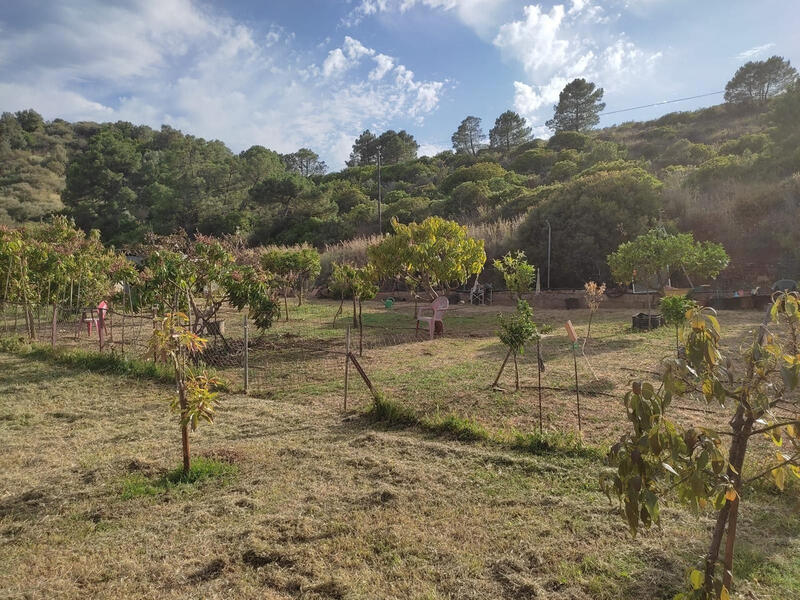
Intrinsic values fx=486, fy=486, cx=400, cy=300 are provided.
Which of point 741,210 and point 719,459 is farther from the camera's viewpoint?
point 741,210

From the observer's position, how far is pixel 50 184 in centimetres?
4859

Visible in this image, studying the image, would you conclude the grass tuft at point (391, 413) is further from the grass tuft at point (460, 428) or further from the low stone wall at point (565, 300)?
the low stone wall at point (565, 300)

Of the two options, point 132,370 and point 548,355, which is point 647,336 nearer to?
point 548,355

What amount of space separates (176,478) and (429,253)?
28.1 feet

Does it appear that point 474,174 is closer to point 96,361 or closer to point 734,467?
point 96,361

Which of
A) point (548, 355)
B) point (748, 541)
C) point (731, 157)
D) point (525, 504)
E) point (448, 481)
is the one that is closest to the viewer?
point (748, 541)

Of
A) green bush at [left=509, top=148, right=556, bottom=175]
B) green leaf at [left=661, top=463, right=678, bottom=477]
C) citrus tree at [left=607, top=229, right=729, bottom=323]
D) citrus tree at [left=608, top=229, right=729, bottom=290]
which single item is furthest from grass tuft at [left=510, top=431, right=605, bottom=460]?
green bush at [left=509, top=148, right=556, bottom=175]

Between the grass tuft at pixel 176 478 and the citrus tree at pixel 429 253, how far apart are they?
8046 mm

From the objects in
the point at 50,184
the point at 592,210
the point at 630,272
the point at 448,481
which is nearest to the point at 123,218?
the point at 50,184

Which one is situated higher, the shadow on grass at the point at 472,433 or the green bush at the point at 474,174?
the green bush at the point at 474,174

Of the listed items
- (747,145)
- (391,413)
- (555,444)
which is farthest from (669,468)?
(747,145)

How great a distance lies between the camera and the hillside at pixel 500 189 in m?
18.0

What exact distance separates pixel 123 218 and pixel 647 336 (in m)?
39.1

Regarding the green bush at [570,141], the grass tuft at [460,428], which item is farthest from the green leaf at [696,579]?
the green bush at [570,141]
